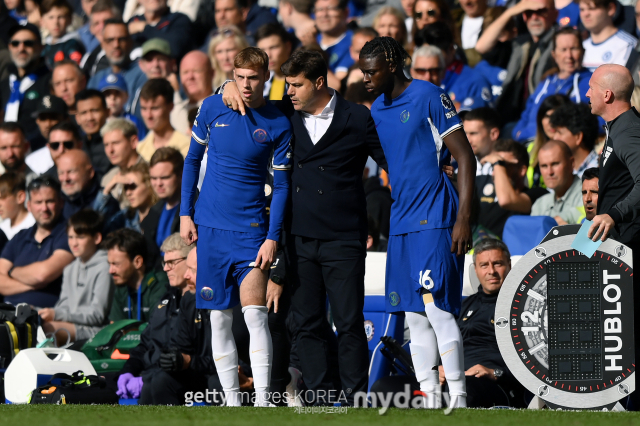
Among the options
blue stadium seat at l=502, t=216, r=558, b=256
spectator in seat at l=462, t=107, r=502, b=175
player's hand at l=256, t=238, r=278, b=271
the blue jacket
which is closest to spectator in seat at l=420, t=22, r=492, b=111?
the blue jacket

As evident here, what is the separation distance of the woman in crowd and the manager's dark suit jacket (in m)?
5.51

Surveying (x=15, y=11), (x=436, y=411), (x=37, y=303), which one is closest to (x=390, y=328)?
(x=436, y=411)

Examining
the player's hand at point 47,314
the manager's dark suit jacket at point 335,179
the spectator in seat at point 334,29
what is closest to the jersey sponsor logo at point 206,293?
the manager's dark suit jacket at point 335,179

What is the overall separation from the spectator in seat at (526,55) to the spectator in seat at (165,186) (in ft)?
11.4

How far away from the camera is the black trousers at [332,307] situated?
6.18 meters

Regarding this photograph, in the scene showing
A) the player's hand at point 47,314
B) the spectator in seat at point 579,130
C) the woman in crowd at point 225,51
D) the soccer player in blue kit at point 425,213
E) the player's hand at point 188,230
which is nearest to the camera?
the soccer player in blue kit at point 425,213

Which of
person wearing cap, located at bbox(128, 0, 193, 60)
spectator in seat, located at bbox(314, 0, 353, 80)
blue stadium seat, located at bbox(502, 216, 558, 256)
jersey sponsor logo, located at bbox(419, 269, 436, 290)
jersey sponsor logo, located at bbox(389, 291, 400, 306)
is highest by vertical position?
person wearing cap, located at bbox(128, 0, 193, 60)

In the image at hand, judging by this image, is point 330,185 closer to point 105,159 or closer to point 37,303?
point 37,303

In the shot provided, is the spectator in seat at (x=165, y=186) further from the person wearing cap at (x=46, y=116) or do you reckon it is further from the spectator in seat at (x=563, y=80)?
the person wearing cap at (x=46, y=116)

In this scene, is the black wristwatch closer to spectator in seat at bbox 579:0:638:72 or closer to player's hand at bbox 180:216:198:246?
player's hand at bbox 180:216:198:246

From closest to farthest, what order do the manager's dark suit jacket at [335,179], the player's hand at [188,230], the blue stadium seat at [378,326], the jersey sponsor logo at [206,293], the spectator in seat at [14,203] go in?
1. the manager's dark suit jacket at [335,179]
2. the jersey sponsor logo at [206,293]
3. the player's hand at [188,230]
4. the blue stadium seat at [378,326]
5. the spectator in seat at [14,203]

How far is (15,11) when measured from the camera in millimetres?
18906

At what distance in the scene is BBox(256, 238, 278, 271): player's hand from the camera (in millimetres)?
6234

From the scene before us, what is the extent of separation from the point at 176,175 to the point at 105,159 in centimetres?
258
